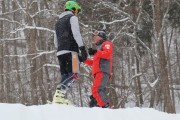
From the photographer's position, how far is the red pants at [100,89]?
7.62 metres

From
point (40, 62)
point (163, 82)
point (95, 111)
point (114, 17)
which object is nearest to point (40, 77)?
point (40, 62)

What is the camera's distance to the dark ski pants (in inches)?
287

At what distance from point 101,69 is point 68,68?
76cm

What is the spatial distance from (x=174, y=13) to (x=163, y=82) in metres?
6.02

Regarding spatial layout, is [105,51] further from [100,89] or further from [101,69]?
[100,89]

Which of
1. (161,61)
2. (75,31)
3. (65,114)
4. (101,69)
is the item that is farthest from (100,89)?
A: (161,61)

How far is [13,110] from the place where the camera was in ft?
16.0

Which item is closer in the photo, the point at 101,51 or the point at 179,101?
the point at 101,51

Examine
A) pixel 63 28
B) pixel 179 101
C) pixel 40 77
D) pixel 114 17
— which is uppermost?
pixel 114 17

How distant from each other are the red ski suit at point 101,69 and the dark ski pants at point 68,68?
1.91 feet

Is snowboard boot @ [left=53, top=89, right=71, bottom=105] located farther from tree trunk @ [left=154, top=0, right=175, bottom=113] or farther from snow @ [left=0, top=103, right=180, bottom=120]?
tree trunk @ [left=154, top=0, right=175, bottom=113]

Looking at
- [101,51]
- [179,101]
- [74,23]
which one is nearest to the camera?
[74,23]

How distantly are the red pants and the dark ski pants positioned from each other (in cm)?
57

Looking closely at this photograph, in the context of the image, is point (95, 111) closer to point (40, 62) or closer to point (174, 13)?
point (174, 13)
